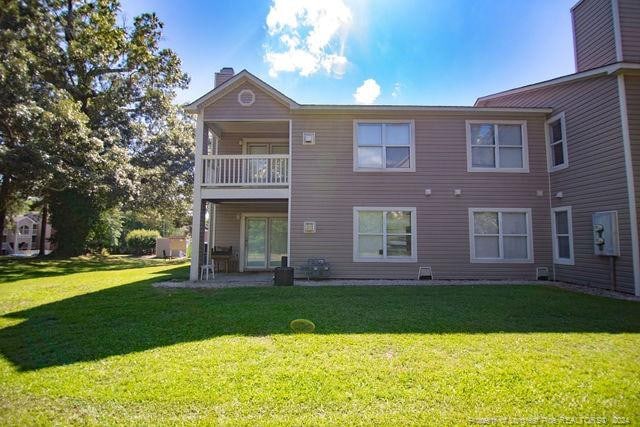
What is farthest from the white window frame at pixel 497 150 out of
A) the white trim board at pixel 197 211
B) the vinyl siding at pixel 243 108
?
the white trim board at pixel 197 211

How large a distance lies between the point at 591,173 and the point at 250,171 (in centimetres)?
1009

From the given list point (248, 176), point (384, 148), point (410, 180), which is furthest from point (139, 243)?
point (410, 180)

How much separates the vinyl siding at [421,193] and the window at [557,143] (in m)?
0.22

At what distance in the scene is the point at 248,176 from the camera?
36.1ft

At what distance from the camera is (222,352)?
4531mm

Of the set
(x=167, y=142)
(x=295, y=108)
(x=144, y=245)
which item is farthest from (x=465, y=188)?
(x=144, y=245)

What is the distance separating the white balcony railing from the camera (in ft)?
35.7

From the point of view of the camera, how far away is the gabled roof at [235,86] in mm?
10812

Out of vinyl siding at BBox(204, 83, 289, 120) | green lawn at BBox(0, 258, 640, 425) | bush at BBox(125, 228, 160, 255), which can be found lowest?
green lawn at BBox(0, 258, 640, 425)

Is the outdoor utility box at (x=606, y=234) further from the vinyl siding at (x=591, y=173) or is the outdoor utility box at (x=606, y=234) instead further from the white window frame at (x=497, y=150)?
the white window frame at (x=497, y=150)

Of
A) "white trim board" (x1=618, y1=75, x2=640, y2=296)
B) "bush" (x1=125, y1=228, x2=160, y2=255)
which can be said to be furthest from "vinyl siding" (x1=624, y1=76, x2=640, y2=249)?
"bush" (x1=125, y1=228, x2=160, y2=255)

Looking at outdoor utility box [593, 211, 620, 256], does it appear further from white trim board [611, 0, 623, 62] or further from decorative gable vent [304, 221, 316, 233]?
decorative gable vent [304, 221, 316, 233]

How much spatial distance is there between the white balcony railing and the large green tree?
7903 mm

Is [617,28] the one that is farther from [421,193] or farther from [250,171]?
[250,171]
